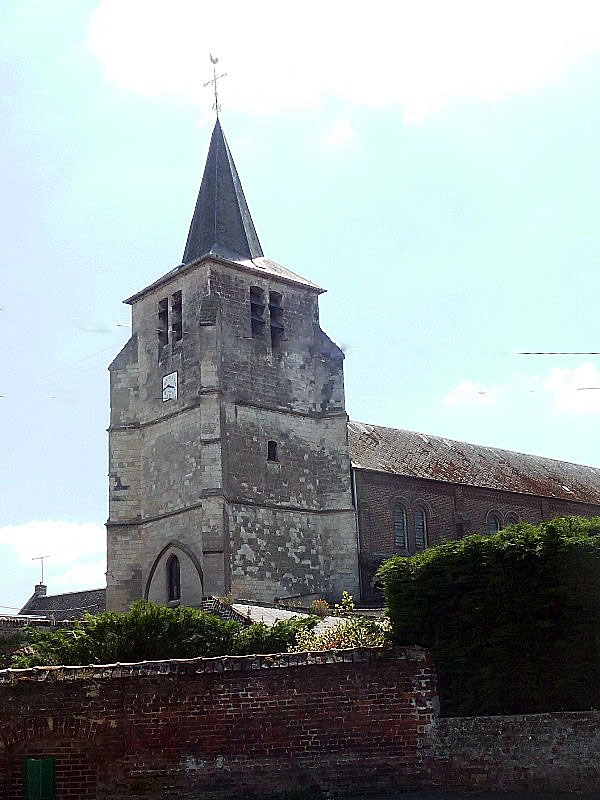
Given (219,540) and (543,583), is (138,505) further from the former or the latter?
(543,583)

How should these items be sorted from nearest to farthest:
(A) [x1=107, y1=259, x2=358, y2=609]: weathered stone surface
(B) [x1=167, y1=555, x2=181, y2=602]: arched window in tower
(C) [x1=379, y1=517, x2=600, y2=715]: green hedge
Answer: (C) [x1=379, y1=517, x2=600, y2=715]: green hedge → (A) [x1=107, y1=259, x2=358, y2=609]: weathered stone surface → (B) [x1=167, y1=555, x2=181, y2=602]: arched window in tower

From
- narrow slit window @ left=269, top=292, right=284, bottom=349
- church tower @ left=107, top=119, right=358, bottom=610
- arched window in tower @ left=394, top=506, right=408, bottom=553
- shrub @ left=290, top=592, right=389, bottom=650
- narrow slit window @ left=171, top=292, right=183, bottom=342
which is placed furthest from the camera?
arched window in tower @ left=394, top=506, right=408, bottom=553

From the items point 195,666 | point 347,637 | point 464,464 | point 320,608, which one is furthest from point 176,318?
point 195,666

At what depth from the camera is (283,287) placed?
4491cm

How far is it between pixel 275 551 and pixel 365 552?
160 inches

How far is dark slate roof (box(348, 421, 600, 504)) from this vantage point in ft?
155

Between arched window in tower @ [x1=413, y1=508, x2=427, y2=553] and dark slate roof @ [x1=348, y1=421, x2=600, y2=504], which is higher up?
dark slate roof @ [x1=348, y1=421, x2=600, y2=504]

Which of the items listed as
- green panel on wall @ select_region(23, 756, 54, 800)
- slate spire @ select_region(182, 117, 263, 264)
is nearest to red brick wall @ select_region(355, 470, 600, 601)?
slate spire @ select_region(182, 117, 263, 264)

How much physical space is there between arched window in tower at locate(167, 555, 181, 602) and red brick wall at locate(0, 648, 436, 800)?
25.3m

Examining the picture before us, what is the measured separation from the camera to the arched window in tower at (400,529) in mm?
44781

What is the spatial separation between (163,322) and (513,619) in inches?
1191

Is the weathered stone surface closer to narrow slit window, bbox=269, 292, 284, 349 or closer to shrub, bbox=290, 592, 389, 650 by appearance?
narrow slit window, bbox=269, 292, 284, 349

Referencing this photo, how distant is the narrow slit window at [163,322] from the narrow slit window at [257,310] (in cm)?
353

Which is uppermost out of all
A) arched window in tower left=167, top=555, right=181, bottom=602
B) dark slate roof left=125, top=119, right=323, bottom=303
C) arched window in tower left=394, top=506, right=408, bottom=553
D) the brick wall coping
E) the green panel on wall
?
dark slate roof left=125, top=119, right=323, bottom=303
